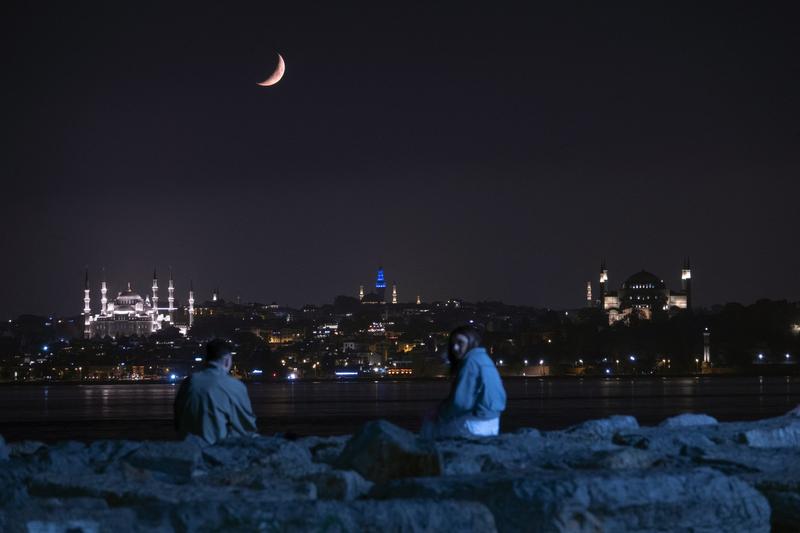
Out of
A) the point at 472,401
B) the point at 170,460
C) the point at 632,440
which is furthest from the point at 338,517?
the point at 632,440

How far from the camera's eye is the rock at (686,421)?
880 cm

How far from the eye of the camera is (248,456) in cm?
619

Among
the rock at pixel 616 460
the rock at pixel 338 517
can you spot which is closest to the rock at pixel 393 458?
the rock at pixel 616 460

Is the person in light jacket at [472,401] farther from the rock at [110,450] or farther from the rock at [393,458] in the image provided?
the rock at [393,458]

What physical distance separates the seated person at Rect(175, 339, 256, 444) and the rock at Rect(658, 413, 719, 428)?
8.81ft

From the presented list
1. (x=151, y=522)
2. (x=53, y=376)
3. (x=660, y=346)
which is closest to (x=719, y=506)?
(x=151, y=522)

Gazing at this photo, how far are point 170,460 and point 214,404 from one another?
63.8 inches

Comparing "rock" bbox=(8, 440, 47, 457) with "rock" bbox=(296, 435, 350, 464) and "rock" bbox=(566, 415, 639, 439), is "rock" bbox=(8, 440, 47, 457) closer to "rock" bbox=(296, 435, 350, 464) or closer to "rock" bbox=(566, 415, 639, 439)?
"rock" bbox=(296, 435, 350, 464)

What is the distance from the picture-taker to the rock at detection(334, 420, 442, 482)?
5.40 metres

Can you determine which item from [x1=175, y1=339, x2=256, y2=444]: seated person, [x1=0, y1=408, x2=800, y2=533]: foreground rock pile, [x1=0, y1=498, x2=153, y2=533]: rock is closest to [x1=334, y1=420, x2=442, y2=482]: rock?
A: [x1=0, y1=408, x2=800, y2=533]: foreground rock pile

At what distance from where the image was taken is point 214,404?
7570mm

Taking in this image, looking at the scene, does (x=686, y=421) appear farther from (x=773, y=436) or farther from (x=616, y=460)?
(x=616, y=460)

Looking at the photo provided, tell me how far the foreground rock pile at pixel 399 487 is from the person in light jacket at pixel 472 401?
39cm

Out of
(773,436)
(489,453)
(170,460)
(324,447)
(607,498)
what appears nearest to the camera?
(607,498)
